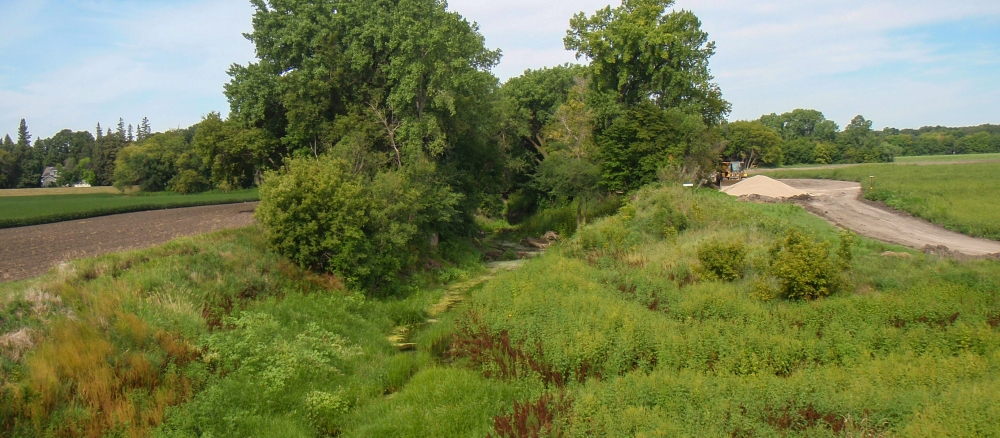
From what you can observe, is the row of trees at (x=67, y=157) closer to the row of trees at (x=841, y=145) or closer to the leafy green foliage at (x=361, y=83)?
the leafy green foliage at (x=361, y=83)

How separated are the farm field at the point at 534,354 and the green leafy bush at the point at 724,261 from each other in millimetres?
60

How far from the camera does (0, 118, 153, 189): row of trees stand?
184 feet

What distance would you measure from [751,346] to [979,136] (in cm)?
7470

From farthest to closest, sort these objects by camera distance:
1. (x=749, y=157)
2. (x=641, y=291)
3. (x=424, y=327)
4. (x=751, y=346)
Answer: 1. (x=749, y=157)
2. (x=424, y=327)
3. (x=641, y=291)
4. (x=751, y=346)

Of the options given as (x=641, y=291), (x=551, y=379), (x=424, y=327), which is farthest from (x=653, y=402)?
(x=424, y=327)

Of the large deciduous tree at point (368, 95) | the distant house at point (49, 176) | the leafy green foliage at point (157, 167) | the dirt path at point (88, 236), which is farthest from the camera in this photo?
the distant house at point (49, 176)

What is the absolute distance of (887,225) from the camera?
24.7m

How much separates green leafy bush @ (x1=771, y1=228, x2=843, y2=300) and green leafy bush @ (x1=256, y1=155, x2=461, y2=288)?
1344 cm

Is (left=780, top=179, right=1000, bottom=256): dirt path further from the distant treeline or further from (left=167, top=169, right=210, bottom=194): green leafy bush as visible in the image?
(left=167, top=169, right=210, bottom=194): green leafy bush

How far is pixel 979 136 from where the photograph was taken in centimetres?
6550

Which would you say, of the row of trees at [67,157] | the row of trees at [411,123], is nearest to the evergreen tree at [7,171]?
the row of trees at [67,157]

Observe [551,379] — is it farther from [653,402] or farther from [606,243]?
[606,243]

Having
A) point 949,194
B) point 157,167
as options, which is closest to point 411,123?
point 949,194

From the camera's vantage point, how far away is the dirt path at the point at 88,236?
1745 cm
